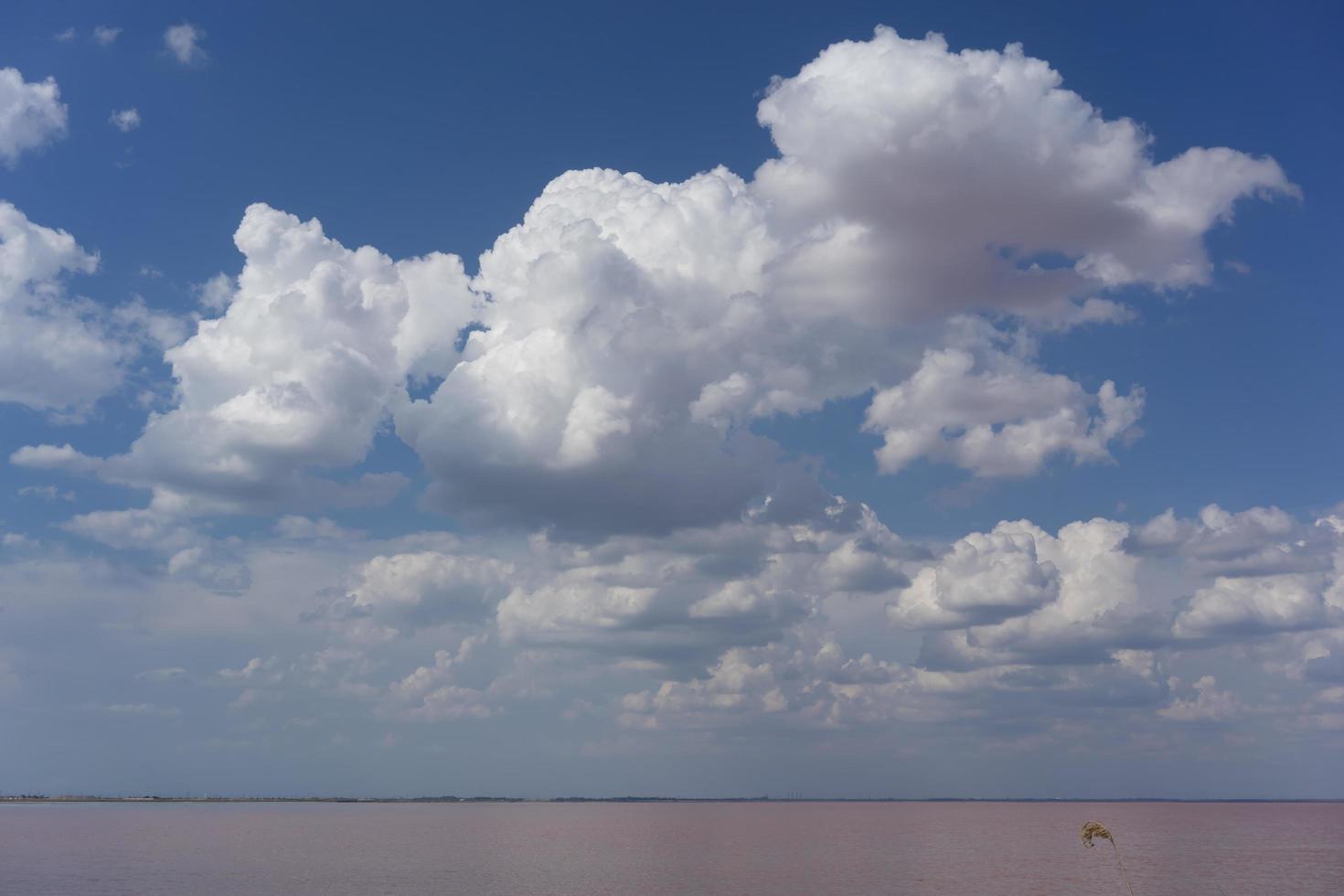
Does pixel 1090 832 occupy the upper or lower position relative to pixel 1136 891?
upper

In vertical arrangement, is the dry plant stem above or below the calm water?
above

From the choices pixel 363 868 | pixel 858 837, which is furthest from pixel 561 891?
pixel 858 837

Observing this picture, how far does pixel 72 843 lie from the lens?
157875 millimetres

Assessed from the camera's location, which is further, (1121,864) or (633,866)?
(633,866)

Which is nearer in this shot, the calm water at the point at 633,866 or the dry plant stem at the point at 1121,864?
the dry plant stem at the point at 1121,864

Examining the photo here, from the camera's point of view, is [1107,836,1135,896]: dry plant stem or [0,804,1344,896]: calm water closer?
[1107,836,1135,896]: dry plant stem

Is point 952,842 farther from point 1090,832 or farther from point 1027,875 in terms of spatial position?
point 1090,832

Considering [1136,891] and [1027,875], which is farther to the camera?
[1027,875]

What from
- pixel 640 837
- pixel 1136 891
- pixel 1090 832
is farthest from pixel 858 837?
pixel 1090 832

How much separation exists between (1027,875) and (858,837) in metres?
89.1

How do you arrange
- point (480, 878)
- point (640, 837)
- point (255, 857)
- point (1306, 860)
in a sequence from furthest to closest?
point (640, 837) → point (1306, 860) → point (255, 857) → point (480, 878)

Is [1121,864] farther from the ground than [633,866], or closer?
farther from the ground

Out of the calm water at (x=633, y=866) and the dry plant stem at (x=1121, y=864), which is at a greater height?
the dry plant stem at (x=1121, y=864)

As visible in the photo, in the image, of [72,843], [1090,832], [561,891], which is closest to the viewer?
[1090,832]
